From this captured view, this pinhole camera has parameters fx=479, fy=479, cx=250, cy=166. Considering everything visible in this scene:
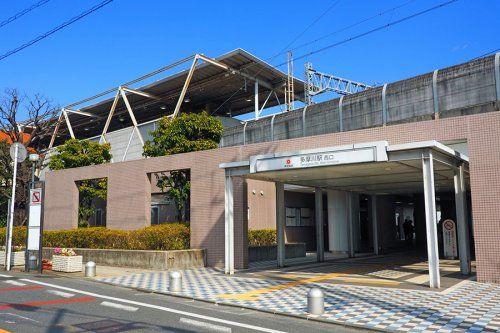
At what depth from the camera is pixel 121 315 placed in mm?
8484

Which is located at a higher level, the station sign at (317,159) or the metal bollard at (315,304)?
the station sign at (317,159)

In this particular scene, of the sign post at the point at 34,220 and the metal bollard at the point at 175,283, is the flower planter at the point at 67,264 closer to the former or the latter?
the sign post at the point at 34,220

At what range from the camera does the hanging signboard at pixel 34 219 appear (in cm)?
1592

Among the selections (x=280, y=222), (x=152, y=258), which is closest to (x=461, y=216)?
(x=280, y=222)

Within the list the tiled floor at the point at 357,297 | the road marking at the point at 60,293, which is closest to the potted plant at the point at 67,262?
the tiled floor at the point at 357,297

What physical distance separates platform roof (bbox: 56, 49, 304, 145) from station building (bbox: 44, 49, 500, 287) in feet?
2.06

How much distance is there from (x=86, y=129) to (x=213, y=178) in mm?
34413

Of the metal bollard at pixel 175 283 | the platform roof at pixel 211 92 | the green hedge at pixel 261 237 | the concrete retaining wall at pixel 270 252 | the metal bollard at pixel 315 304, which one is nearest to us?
the metal bollard at pixel 315 304

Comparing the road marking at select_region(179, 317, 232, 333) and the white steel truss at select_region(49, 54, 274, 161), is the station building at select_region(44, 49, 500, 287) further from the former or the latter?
the road marking at select_region(179, 317, 232, 333)

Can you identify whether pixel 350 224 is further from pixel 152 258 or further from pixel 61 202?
pixel 61 202

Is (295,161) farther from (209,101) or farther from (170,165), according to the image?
(209,101)

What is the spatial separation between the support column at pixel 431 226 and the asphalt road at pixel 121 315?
467 cm

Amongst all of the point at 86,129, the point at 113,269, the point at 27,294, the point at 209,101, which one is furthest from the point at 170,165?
the point at 86,129

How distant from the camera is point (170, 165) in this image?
19.7 meters
